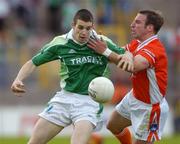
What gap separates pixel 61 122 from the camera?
11523mm

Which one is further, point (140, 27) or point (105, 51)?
point (140, 27)

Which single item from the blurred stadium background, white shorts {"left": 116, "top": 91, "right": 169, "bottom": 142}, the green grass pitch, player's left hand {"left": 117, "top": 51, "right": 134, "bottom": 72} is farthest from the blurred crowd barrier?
player's left hand {"left": 117, "top": 51, "right": 134, "bottom": 72}

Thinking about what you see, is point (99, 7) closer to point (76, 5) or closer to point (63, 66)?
point (76, 5)

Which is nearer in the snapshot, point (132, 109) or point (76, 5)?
point (132, 109)

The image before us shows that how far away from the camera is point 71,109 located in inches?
454

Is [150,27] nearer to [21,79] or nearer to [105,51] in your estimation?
[105,51]

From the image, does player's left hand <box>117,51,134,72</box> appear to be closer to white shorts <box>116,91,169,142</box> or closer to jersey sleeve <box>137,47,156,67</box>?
jersey sleeve <box>137,47,156,67</box>

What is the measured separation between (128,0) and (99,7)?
1.32 metres

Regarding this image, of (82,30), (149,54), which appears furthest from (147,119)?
(82,30)

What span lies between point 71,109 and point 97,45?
3.08 ft

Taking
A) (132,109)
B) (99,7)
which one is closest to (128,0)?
(99,7)

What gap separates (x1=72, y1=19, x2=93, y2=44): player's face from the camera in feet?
37.3

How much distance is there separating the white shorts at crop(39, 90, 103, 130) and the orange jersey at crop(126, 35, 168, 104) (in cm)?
65

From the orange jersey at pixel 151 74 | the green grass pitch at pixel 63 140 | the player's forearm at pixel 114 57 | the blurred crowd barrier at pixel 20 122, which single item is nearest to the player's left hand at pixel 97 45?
the player's forearm at pixel 114 57
